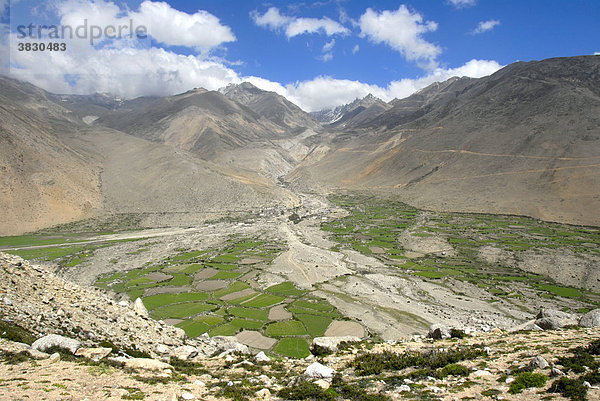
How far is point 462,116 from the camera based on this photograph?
153 m

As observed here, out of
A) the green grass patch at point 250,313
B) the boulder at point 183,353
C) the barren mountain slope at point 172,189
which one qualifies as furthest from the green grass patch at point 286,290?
the barren mountain slope at point 172,189

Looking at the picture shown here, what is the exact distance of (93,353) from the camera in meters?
13.9

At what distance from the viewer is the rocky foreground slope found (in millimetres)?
10938

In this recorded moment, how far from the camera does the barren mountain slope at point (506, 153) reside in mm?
93625

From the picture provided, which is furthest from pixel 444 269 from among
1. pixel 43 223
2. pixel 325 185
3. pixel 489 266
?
pixel 325 185

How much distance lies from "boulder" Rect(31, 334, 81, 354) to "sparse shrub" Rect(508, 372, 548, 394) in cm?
1645

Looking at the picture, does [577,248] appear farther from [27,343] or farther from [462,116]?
[462,116]

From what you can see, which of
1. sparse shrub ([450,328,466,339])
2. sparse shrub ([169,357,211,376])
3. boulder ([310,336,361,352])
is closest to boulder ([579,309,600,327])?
sparse shrub ([450,328,466,339])

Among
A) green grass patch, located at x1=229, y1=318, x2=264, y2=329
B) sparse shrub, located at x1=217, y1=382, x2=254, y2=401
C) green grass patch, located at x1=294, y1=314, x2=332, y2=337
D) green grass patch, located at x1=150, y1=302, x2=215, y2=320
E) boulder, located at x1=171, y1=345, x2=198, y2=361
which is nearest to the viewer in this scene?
sparse shrub, located at x1=217, y1=382, x2=254, y2=401

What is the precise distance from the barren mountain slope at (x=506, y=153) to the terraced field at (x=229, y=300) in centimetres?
7300

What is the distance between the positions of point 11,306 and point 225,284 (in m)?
34.2

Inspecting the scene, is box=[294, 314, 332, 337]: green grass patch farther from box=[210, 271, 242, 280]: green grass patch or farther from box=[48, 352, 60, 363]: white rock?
box=[48, 352, 60, 363]: white rock

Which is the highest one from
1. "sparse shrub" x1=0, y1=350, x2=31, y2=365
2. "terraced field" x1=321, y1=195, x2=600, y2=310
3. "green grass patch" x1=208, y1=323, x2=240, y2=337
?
"sparse shrub" x1=0, y1=350, x2=31, y2=365

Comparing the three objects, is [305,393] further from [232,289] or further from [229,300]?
[232,289]
